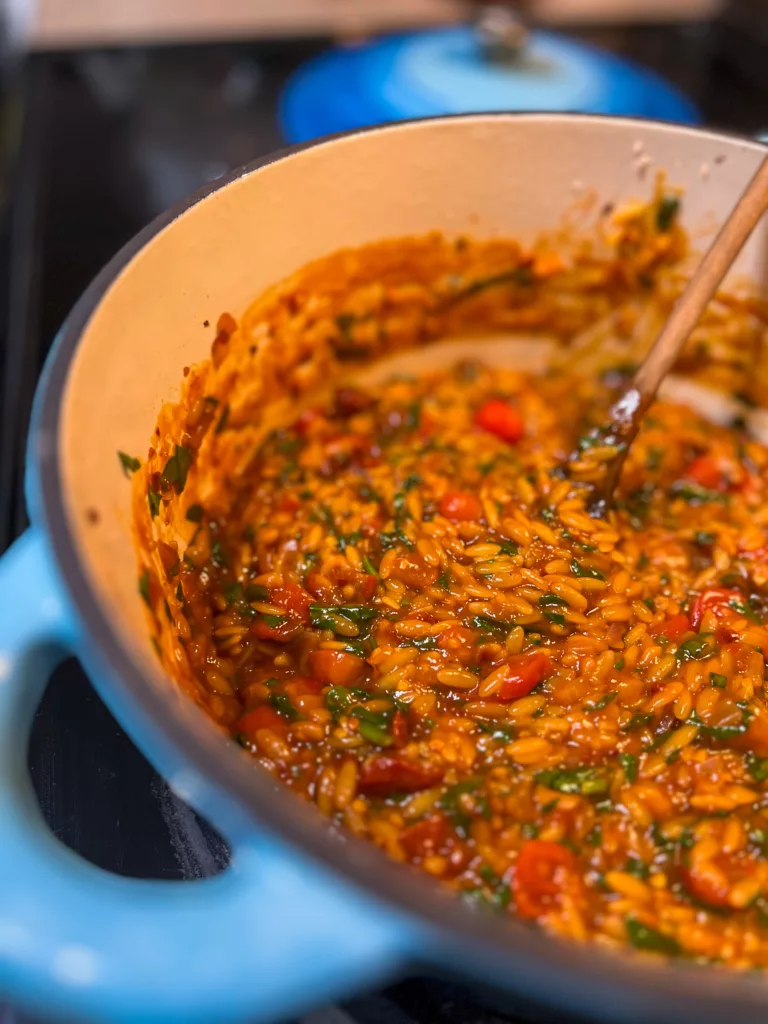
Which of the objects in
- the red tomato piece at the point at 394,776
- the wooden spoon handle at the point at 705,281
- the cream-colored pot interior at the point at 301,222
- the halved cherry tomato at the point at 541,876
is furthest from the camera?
the wooden spoon handle at the point at 705,281

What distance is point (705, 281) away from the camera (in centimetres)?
187

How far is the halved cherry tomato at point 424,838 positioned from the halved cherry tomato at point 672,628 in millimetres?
581

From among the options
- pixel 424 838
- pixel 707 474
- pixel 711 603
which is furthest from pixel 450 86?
pixel 424 838

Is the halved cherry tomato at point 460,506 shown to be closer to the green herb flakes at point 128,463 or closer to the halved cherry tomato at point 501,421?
the halved cherry tomato at point 501,421

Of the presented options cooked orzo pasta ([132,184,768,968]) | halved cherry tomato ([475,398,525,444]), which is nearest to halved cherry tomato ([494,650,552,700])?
cooked orzo pasta ([132,184,768,968])

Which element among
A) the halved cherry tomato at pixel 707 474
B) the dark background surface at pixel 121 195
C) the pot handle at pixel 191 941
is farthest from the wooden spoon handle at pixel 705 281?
the pot handle at pixel 191 941

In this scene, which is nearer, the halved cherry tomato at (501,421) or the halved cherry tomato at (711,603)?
the halved cherry tomato at (711,603)

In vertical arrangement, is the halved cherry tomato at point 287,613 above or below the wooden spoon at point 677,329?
below

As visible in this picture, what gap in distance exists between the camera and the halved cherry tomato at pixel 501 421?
2176 millimetres

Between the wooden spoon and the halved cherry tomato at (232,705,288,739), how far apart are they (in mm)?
866

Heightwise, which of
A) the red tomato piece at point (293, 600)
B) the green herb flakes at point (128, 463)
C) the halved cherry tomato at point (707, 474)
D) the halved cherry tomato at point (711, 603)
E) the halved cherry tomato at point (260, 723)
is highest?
the halved cherry tomato at point (707, 474)

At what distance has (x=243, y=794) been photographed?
84 cm

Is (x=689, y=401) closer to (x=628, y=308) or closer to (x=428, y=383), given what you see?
(x=628, y=308)

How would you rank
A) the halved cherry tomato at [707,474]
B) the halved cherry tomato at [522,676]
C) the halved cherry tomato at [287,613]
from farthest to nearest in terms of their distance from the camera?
the halved cherry tomato at [707,474], the halved cherry tomato at [287,613], the halved cherry tomato at [522,676]
